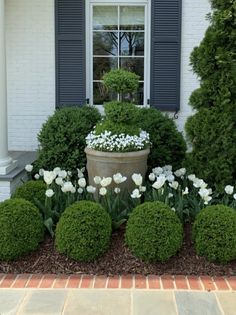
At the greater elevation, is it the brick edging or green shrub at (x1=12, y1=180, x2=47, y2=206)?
green shrub at (x1=12, y1=180, x2=47, y2=206)

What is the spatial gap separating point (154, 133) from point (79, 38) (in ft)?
6.81

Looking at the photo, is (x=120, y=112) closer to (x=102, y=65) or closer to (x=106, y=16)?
(x=102, y=65)

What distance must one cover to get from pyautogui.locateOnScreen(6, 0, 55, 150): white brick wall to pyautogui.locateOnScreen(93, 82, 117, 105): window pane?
62cm

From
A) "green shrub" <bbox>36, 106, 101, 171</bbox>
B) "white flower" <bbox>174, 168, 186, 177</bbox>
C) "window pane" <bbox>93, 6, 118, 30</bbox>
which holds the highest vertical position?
"window pane" <bbox>93, 6, 118, 30</bbox>

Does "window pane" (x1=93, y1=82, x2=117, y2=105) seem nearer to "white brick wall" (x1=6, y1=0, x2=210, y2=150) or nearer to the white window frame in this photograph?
the white window frame

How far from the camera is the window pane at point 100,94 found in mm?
7297

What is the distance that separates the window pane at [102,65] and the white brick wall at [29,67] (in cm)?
61

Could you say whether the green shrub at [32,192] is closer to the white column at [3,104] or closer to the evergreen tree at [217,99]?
the white column at [3,104]

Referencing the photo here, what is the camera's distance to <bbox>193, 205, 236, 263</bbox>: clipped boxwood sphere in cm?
394

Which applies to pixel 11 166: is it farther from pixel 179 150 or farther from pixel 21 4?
pixel 21 4

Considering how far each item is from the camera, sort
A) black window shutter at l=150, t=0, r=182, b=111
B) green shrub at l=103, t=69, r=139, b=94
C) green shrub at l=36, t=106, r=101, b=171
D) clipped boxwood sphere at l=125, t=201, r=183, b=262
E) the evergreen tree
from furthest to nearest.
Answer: black window shutter at l=150, t=0, r=182, b=111, green shrub at l=36, t=106, r=101, b=171, green shrub at l=103, t=69, r=139, b=94, the evergreen tree, clipped boxwood sphere at l=125, t=201, r=183, b=262

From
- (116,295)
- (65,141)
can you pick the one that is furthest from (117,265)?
(65,141)

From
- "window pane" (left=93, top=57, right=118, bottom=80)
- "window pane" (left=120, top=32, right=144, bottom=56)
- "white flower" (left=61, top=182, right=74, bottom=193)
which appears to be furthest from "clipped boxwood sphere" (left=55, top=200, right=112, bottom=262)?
"window pane" (left=120, top=32, right=144, bottom=56)

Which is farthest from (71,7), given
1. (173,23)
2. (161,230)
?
(161,230)
